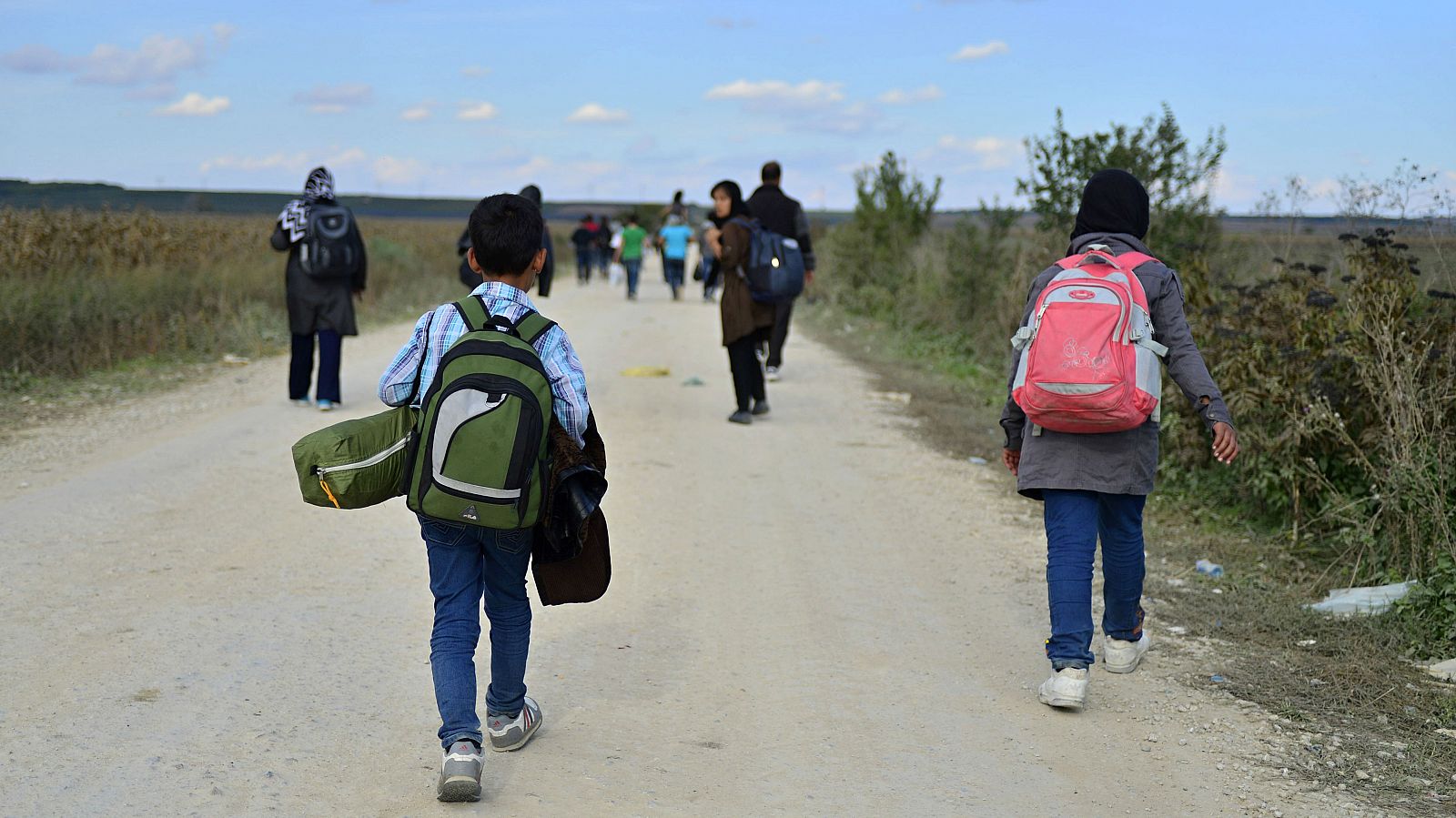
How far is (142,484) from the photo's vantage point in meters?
7.84

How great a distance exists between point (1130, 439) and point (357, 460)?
2.62 meters

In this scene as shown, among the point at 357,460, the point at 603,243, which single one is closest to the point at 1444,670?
the point at 357,460

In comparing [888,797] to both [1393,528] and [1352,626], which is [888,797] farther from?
[1393,528]

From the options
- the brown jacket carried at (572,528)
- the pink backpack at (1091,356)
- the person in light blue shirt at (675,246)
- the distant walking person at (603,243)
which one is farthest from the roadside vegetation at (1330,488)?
the distant walking person at (603,243)

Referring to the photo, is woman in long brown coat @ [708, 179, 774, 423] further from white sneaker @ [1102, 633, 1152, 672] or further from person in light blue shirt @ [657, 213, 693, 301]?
person in light blue shirt @ [657, 213, 693, 301]

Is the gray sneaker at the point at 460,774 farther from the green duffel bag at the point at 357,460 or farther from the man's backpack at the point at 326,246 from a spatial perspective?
the man's backpack at the point at 326,246

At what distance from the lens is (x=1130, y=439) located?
15.3 ft

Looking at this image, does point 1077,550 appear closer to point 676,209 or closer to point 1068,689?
point 1068,689

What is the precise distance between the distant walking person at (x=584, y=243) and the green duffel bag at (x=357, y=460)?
29.3 metres

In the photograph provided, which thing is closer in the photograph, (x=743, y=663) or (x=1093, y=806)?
(x=1093, y=806)

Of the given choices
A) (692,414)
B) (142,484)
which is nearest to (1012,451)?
(142,484)

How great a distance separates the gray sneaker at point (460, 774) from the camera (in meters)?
3.66

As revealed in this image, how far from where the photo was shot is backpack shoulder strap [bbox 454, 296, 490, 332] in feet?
12.1

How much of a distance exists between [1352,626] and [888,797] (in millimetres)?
2718
